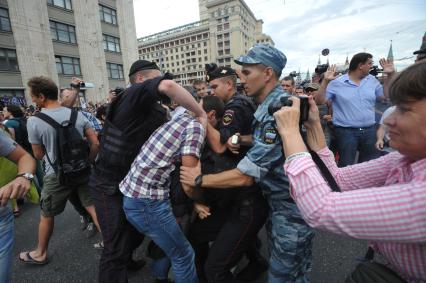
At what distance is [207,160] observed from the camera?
7.11 feet

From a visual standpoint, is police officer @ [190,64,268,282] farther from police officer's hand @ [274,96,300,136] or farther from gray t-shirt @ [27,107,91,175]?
gray t-shirt @ [27,107,91,175]

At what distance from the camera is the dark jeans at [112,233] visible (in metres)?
1.99

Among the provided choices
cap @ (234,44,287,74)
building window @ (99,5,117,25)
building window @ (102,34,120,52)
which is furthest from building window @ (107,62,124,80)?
cap @ (234,44,287,74)

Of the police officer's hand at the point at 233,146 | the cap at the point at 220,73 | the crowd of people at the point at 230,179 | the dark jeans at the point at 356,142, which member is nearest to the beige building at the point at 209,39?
the dark jeans at the point at 356,142

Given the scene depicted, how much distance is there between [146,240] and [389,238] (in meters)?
3.31

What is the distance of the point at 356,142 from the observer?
3781 mm

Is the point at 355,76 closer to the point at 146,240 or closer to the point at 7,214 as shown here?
the point at 146,240

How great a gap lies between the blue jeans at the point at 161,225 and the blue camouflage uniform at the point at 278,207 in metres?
0.74

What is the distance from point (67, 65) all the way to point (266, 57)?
25378mm

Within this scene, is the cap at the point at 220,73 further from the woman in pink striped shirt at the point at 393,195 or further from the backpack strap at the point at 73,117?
the woman in pink striped shirt at the point at 393,195

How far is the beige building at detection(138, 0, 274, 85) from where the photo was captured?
77625 millimetres

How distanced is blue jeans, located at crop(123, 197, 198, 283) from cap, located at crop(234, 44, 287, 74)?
52.6 inches

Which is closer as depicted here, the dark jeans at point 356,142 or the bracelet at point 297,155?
the bracelet at point 297,155

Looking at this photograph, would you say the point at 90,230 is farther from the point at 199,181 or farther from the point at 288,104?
the point at 288,104
